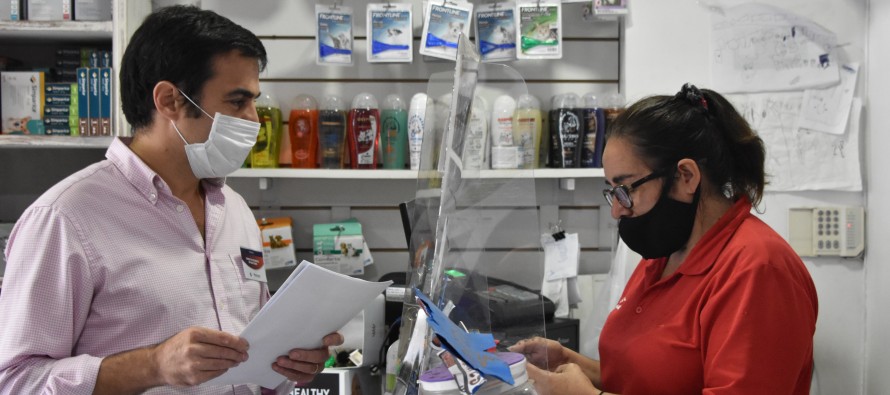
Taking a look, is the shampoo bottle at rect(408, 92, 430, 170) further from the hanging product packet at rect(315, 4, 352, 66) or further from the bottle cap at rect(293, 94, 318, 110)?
the bottle cap at rect(293, 94, 318, 110)

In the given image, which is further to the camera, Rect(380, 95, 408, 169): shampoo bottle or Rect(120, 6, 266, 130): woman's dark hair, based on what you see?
Rect(380, 95, 408, 169): shampoo bottle

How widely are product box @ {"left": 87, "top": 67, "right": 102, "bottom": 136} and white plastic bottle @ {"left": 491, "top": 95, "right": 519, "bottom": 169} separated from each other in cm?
160

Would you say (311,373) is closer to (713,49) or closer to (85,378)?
(85,378)

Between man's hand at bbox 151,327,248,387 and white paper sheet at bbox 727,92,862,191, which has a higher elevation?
white paper sheet at bbox 727,92,862,191

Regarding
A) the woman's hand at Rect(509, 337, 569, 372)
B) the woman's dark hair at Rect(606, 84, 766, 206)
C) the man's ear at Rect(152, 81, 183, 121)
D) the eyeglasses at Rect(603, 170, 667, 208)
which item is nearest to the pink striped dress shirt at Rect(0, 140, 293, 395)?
the man's ear at Rect(152, 81, 183, 121)

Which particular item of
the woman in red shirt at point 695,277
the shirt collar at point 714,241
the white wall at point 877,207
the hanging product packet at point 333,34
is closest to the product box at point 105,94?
the hanging product packet at point 333,34

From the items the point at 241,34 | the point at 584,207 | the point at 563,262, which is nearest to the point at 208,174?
→ the point at 241,34

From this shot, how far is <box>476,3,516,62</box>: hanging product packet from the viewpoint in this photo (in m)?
3.12

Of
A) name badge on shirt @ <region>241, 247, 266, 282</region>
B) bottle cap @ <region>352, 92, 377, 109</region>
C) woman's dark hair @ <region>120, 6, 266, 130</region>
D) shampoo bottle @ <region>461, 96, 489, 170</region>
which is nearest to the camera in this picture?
shampoo bottle @ <region>461, 96, 489, 170</region>

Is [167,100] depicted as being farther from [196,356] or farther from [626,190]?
[626,190]

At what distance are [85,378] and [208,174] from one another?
56 centimetres

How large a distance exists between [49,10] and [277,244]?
1.31m

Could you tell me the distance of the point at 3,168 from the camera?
3.25 m

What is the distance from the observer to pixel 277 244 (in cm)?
316
